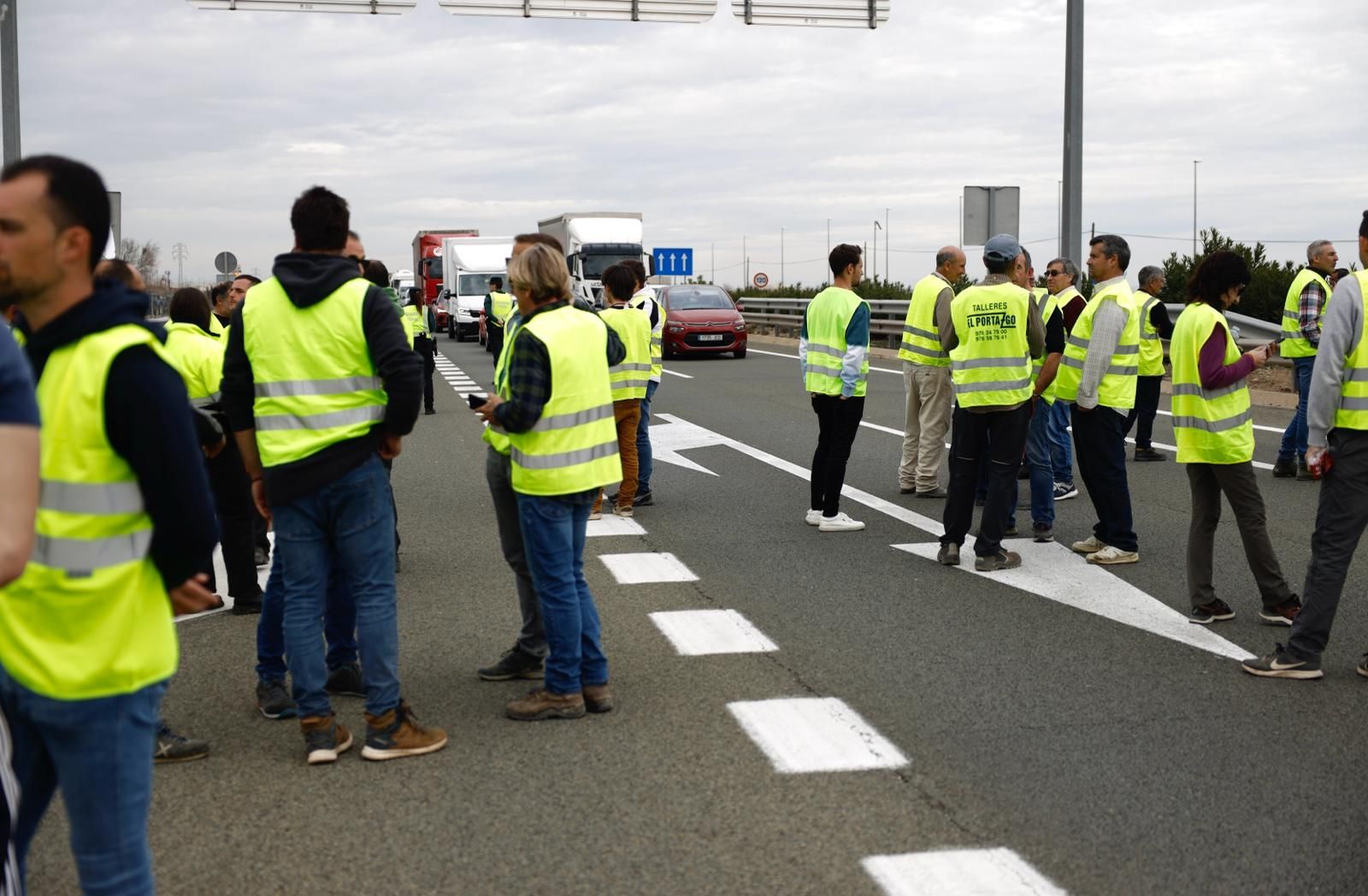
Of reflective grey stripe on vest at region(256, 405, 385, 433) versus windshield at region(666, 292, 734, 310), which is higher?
windshield at region(666, 292, 734, 310)

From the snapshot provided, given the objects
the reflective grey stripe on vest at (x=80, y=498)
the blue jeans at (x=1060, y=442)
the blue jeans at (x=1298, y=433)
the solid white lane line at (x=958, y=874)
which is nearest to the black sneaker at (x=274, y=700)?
the solid white lane line at (x=958, y=874)

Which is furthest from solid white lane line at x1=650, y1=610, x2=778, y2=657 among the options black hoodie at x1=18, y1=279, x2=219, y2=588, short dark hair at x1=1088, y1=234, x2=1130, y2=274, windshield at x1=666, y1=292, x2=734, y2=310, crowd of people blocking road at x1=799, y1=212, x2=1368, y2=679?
windshield at x1=666, y1=292, x2=734, y2=310

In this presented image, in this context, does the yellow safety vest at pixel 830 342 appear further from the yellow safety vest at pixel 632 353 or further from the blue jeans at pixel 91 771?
the blue jeans at pixel 91 771

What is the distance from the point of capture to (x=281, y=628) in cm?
601

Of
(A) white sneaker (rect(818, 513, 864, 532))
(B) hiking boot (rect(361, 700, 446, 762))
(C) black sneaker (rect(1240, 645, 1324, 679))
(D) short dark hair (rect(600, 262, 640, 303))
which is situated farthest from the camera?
(D) short dark hair (rect(600, 262, 640, 303))

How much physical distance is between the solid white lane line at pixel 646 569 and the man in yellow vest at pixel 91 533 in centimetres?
573

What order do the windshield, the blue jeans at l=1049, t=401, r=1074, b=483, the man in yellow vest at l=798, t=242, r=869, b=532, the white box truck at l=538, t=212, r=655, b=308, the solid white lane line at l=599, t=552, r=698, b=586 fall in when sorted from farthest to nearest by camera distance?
the white box truck at l=538, t=212, r=655, b=308
the windshield
the blue jeans at l=1049, t=401, r=1074, b=483
the man in yellow vest at l=798, t=242, r=869, b=532
the solid white lane line at l=599, t=552, r=698, b=586

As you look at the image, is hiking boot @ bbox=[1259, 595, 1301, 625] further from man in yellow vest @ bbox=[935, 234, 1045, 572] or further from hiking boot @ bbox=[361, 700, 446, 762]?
hiking boot @ bbox=[361, 700, 446, 762]

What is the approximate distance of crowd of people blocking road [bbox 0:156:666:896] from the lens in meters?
2.85

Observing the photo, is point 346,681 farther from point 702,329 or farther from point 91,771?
point 702,329

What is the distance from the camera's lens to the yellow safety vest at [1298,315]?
A: 12742mm

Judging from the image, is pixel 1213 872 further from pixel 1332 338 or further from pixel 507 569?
pixel 507 569

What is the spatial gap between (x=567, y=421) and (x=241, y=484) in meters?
2.70

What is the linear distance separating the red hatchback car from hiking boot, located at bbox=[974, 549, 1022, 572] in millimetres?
23986
